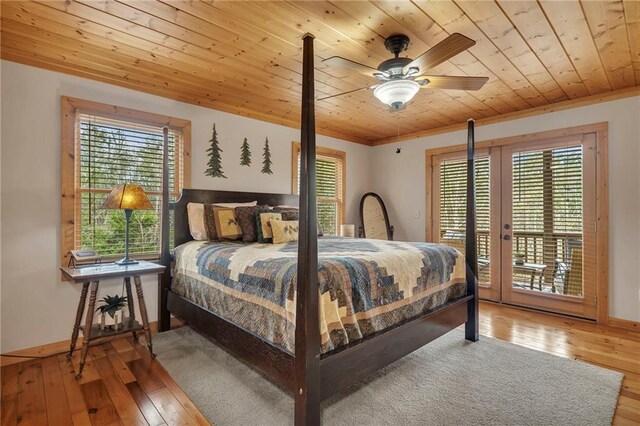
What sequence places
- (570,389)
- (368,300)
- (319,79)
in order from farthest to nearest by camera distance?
1. (319,79)
2. (570,389)
3. (368,300)

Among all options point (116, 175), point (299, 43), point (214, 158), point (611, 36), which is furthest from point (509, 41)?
point (116, 175)

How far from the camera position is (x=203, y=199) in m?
3.61

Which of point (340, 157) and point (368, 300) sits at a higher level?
point (340, 157)

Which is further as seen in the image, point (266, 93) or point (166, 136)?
point (266, 93)

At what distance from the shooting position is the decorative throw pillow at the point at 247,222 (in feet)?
10.7

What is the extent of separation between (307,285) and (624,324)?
3.71 m

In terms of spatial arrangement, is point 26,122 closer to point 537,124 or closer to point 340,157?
point 340,157

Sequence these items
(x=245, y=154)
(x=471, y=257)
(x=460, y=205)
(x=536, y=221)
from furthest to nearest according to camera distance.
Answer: (x=460, y=205), (x=245, y=154), (x=536, y=221), (x=471, y=257)

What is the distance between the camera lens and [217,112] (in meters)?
3.79

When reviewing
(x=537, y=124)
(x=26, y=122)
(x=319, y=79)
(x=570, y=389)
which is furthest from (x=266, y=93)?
(x=570, y=389)

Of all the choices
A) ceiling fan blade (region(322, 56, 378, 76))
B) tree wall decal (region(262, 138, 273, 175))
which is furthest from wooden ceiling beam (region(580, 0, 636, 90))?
tree wall decal (region(262, 138, 273, 175))

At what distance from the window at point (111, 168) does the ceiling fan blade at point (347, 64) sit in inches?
83.5

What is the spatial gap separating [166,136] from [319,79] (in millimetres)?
1598

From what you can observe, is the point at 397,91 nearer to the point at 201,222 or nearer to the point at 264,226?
the point at 264,226
